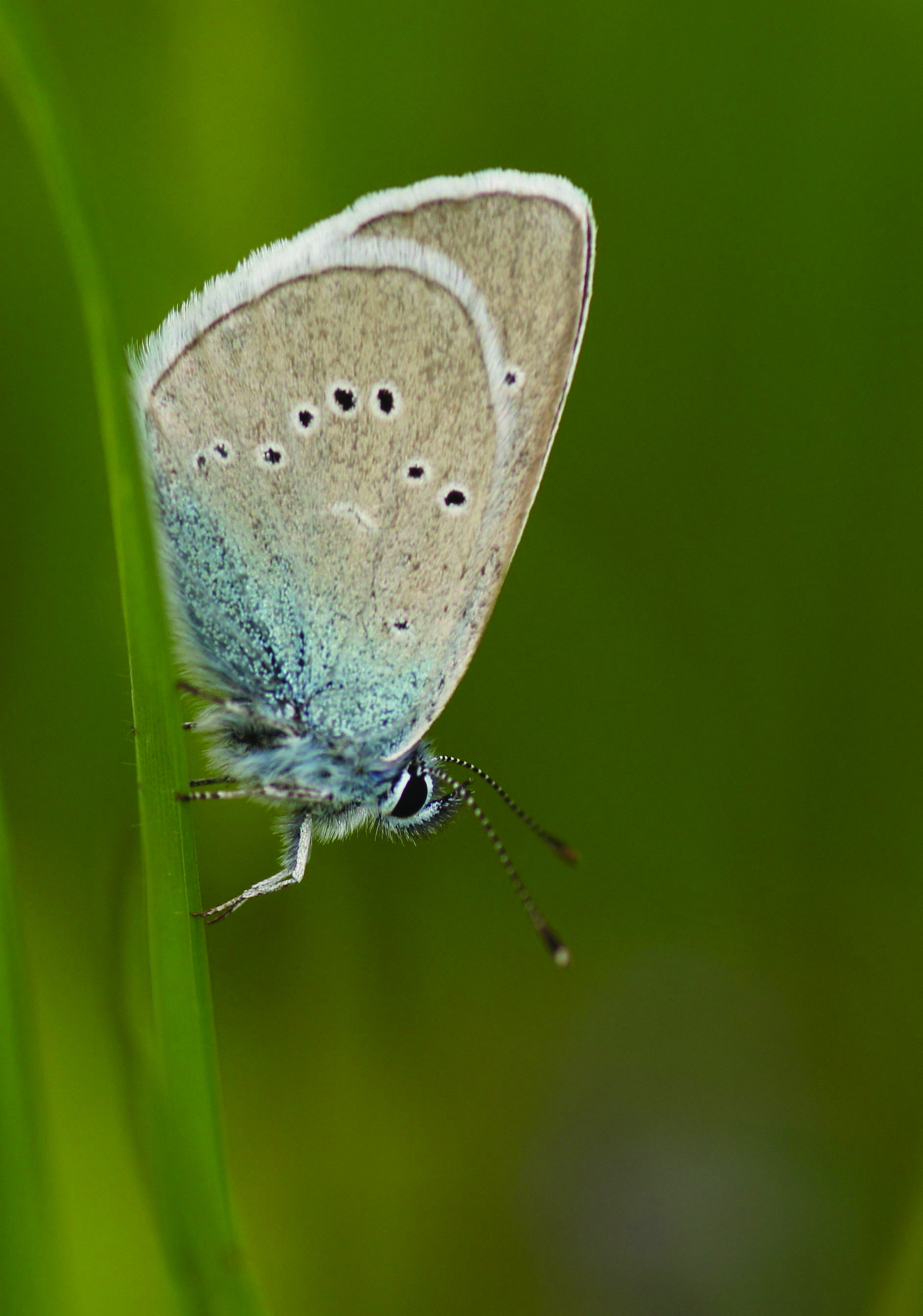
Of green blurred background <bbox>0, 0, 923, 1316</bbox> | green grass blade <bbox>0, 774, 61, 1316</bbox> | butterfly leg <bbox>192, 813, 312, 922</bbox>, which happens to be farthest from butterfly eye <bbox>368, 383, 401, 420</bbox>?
green grass blade <bbox>0, 774, 61, 1316</bbox>

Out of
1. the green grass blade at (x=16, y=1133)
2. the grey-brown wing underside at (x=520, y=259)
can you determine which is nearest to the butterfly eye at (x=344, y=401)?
the grey-brown wing underside at (x=520, y=259)

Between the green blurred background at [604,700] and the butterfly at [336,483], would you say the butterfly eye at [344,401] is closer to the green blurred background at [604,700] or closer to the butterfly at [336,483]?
the butterfly at [336,483]

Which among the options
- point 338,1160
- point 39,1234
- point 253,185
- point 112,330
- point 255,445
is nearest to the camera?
point 112,330

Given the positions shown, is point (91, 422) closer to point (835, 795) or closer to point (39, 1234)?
point (39, 1234)

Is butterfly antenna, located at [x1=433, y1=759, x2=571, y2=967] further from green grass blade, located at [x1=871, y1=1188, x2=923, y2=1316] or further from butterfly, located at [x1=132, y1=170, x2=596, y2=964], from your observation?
green grass blade, located at [x1=871, y1=1188, x2=923, y2=1316]

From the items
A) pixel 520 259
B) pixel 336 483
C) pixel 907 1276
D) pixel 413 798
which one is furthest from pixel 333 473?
pixel 907 1276

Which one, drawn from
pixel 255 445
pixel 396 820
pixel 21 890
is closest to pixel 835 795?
pixel 396 820

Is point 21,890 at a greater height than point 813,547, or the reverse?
point 813,547
